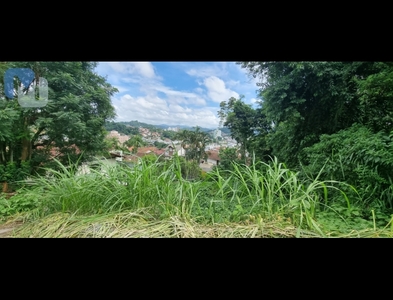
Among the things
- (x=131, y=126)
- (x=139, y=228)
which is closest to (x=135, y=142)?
(x=131, y=126)

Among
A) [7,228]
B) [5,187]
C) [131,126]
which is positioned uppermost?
[131,126]

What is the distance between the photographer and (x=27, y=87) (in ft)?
4.74

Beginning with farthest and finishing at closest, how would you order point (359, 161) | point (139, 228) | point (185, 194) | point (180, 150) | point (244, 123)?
point (244, 123) → point (180, 150) → point (359, 161) → point (185, 194) → point (139, 228)

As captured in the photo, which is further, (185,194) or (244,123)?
(244,123)

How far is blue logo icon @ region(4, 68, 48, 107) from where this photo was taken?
133cm

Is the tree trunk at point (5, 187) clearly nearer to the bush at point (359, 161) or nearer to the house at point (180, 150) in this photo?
the house at point (180, 150)

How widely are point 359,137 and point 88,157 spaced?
2413mm

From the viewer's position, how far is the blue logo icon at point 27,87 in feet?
4.37

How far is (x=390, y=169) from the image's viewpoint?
132 centimetres

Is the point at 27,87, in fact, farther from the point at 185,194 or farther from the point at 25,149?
the point at 185,194

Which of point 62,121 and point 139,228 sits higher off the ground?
point 62,121
